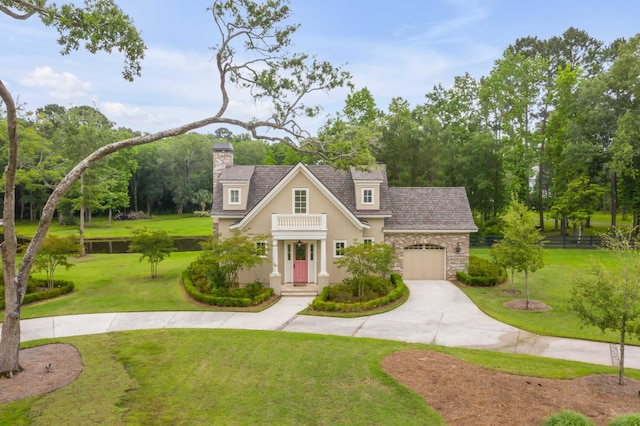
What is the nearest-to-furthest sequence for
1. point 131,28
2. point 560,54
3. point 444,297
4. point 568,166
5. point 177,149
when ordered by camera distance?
point 131,28 → point 444,297 → point 568,166 → point 560,54 → point 177,149

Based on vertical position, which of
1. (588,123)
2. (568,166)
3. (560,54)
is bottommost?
(568,166)

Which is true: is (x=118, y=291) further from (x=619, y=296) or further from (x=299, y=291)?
(x=619, y=296)

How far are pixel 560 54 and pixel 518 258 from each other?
40187 mm

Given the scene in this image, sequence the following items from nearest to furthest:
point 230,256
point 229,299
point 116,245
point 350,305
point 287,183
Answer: point 350,305, point 229,299, point 230,256, point 287,183, point 116,245

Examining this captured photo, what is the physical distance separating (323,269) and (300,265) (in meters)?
1.47

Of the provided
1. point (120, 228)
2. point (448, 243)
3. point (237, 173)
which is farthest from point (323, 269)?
point (120, 228)

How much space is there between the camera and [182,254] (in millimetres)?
34094

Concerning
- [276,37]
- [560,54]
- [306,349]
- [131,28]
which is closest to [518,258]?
[306,349]

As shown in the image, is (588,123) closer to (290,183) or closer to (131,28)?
(290,183)

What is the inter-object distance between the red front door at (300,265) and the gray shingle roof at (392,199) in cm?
350

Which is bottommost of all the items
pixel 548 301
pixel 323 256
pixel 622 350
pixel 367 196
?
pixel 548 301

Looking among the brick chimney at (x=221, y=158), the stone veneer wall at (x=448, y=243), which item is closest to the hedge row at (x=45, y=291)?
the brick chimney at (x=221, y=158)

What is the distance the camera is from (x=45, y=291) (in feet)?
63.5

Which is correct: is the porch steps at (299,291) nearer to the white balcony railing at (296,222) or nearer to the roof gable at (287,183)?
the white balcony railing at (296,222)
